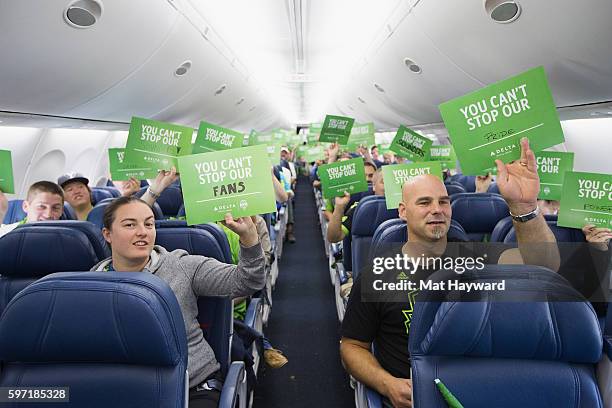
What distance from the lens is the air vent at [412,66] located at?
18.3ft

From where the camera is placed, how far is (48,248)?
2479mm

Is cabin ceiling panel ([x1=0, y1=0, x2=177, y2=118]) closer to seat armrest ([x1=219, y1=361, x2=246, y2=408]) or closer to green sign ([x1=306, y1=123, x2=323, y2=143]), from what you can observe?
seat armrest ([x1=219, y1=361, x2=246, y2=408])

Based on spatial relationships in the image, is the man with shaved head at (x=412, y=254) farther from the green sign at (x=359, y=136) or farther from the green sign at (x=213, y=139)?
the green sign at (x=359, y=136)

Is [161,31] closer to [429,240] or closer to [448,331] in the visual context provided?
[429,240]

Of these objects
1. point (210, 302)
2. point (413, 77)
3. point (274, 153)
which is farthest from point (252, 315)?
point (274, 153)

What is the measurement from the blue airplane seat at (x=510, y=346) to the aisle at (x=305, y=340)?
213 cm

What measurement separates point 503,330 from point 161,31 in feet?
12.6

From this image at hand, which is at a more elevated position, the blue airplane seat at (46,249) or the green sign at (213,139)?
the green sign at (213,139)

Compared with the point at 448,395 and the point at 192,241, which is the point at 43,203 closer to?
the point at 192,241

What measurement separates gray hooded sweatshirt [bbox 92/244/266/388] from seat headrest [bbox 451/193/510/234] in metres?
2.39

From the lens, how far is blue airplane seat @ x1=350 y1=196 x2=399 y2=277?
12.6 feet

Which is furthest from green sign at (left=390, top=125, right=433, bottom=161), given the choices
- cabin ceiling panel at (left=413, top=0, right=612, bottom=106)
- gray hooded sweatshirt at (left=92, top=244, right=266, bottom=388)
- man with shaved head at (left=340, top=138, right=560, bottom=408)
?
gray hooded sweatshirt at (left=92, top=244, right=266, bottom=388)

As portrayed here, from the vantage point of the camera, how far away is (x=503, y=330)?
4.76 ft

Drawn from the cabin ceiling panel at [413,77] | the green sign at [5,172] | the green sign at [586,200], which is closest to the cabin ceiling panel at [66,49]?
the green sign at [5,172]
